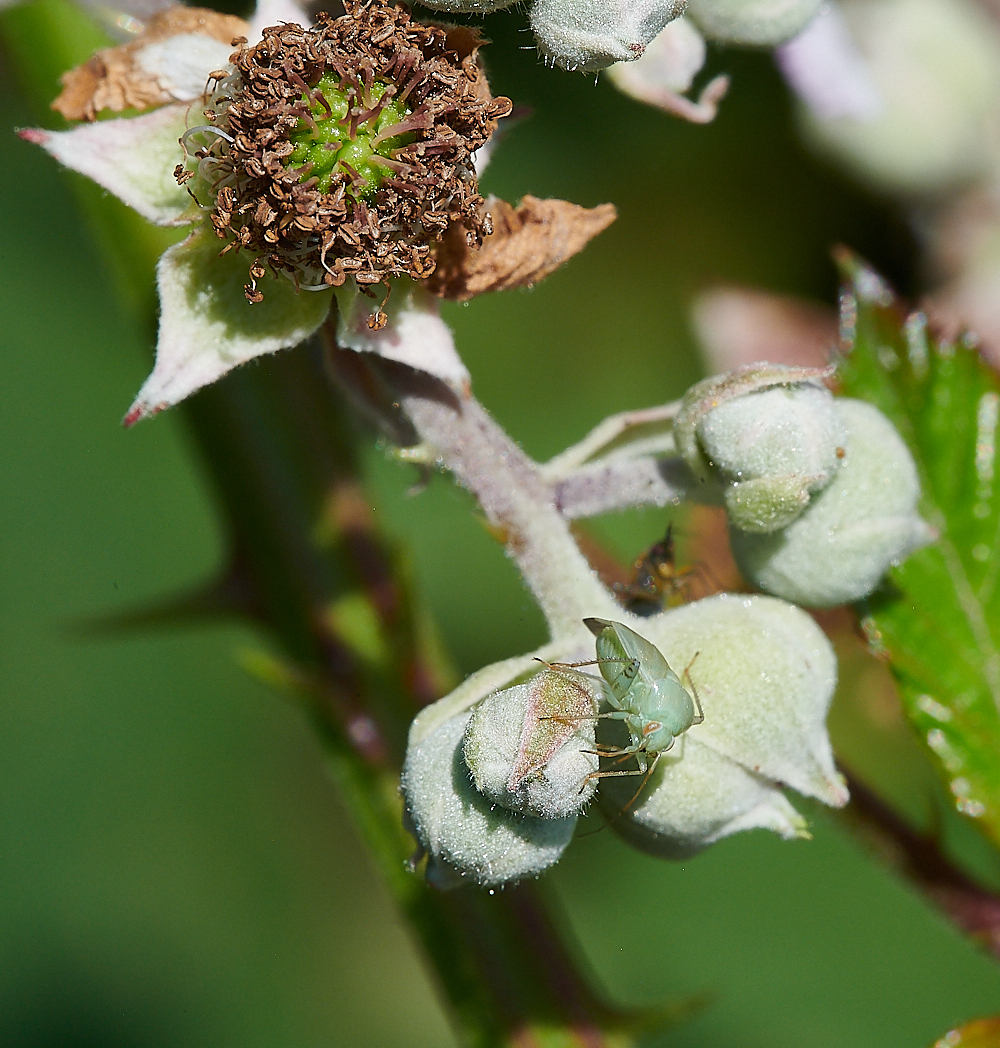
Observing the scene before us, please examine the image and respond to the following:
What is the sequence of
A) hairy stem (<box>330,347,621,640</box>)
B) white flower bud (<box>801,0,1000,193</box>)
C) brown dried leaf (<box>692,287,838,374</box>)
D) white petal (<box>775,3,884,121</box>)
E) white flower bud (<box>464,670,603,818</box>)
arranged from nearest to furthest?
white flower bud (<box>464,670,603,818</box>) < hairy stem (<box>330,347,621,640</box>) < white petal (<box>775,3,884,121</box>) < white flower bud (<box>801,0,1000,193</box>) < brown dried leaf (<box>692,287,838,374</box>)

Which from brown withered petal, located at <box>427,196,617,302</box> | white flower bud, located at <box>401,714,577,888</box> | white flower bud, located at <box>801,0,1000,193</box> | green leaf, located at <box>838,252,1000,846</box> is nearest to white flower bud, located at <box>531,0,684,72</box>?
brown withered petal, located at <box>427,196,617,302</box>

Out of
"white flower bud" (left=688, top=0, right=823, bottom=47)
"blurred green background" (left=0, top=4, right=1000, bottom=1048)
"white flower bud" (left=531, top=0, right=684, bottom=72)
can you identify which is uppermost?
"white flower bud" (left=531, top=0, right=684, bottom=72)

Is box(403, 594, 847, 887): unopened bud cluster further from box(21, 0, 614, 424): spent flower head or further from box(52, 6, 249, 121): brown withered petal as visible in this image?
box(52, 6, 249, 121): brown withered petal

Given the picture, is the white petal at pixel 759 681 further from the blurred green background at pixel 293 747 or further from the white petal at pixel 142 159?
the blurred green background at pixel 293 747

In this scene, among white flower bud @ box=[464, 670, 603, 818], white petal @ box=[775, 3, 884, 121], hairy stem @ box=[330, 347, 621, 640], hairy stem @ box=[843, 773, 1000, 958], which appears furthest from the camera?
white petal @ box=[775, 3, 884, 121]

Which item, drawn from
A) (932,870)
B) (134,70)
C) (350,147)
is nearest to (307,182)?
(350,147)

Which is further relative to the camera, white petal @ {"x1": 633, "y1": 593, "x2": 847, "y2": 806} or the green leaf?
the green leaf

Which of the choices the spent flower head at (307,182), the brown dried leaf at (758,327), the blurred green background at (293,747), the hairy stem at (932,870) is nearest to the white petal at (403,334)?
the spent flower head at (307,182)
